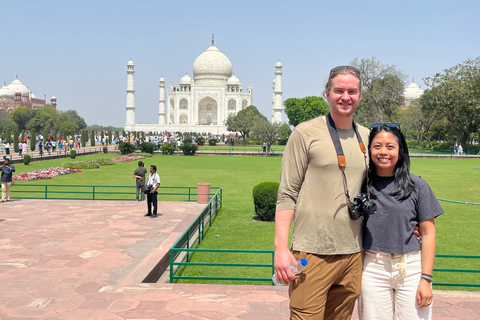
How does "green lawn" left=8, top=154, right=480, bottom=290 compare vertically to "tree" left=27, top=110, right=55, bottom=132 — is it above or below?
below

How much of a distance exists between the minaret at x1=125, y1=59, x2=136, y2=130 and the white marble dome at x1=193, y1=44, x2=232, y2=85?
42.2 feet

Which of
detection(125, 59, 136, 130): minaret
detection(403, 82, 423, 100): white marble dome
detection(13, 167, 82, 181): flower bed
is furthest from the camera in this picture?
detection(403, 82, 423, 100): white marble dome

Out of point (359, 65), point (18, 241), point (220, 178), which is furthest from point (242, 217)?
point (359, 65)

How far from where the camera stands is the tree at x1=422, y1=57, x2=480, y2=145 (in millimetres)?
30094

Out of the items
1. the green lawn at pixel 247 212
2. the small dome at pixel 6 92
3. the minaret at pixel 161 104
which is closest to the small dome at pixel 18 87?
the small dome at pixel 6 92

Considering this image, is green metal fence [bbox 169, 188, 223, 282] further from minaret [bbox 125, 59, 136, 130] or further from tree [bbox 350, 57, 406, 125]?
minaret [bbox 125, 59, 136, 130]

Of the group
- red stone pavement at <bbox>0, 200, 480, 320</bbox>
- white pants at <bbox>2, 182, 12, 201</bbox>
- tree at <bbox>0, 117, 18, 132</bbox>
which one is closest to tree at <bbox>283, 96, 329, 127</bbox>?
tree at <bbox>0, 117, 18, 132</bbox>

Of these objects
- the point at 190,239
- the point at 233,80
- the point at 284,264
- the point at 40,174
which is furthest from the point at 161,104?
the point at 284,264

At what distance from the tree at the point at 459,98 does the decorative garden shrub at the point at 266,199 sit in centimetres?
2481

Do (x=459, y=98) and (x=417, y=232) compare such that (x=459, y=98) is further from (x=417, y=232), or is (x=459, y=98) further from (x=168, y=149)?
(x=417, y=232)

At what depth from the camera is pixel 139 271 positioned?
5.18 meters

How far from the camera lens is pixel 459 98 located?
30.8m

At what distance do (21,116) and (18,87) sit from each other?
20.1 meters

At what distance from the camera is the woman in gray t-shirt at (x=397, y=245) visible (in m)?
2.13
